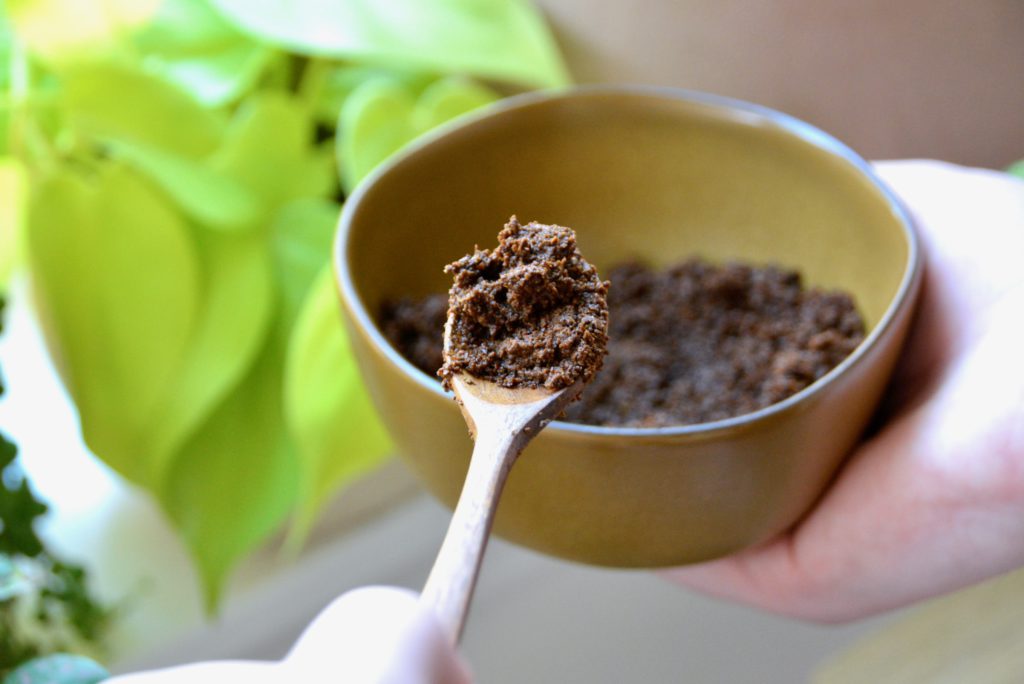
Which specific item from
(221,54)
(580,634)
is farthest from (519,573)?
(221,54)

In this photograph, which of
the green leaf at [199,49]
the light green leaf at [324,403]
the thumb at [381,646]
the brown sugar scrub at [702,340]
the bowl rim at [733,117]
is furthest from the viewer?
the green leaf at [199,49]

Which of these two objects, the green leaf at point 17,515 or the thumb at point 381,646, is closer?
the thumb at point 381,646

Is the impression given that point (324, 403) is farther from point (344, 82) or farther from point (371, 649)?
point (371, 649)

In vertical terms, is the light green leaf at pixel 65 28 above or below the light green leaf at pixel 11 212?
above

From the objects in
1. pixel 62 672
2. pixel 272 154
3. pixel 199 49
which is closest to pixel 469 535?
pixel 62 672

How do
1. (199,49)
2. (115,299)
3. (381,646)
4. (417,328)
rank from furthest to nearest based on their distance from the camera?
(199,49), (115,299), (417,328), (381,646)

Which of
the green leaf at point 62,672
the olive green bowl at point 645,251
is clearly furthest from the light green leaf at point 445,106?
the green leaf at point 62,672

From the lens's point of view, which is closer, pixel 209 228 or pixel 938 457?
pixel 938 457

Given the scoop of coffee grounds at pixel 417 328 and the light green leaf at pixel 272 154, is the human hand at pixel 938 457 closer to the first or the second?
the scoop of coffee grounds at pixel 417 328
